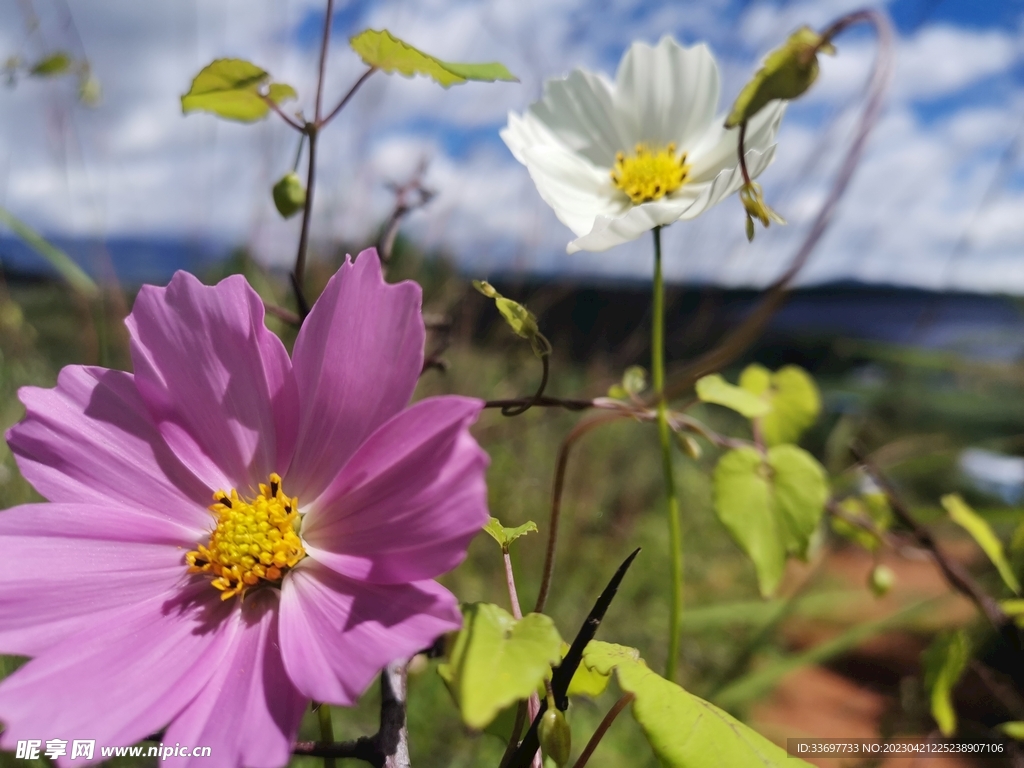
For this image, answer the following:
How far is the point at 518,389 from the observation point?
1.78 metres

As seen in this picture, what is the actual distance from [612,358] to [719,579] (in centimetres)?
69

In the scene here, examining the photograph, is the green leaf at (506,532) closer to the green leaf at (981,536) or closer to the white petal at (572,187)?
the white petal at (572,187)

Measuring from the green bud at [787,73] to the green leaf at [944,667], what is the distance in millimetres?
450

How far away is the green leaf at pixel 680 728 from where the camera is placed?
0.70 feet

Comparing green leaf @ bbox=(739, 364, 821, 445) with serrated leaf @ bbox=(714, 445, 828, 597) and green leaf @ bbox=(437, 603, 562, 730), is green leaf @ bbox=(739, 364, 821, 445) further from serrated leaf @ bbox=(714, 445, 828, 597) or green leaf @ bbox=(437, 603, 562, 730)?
green leaf @ bbox=(437, 603, 562, 730)

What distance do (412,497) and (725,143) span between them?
297 millimetres

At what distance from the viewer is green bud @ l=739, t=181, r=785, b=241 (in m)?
0.26

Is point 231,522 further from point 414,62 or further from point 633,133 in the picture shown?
point 633,133

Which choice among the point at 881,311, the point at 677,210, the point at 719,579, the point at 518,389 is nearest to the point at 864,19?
the point at 677,210

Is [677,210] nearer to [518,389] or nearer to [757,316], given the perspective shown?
[757,316]

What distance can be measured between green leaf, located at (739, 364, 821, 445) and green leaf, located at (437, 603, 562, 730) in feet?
1.31

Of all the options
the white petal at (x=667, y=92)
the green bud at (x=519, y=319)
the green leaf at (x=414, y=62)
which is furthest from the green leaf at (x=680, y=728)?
the white petal at (x=667, y=92)

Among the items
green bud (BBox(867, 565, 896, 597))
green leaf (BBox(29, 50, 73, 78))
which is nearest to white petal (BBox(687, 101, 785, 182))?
green bud (BBox(867, 565, 896, 597))

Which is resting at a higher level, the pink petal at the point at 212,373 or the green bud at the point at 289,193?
the green bud at the point at 289,193
